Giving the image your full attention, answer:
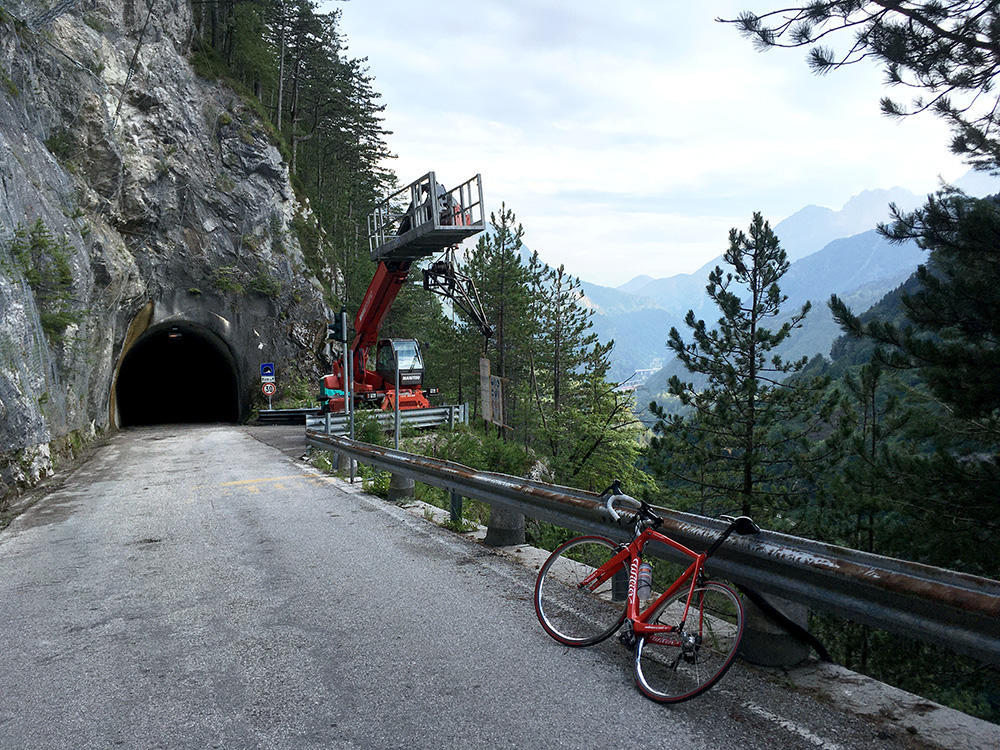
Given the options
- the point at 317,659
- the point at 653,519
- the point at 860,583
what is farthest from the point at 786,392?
the point at 317,659

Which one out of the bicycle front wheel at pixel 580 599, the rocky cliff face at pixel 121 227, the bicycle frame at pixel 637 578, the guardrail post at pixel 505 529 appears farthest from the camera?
the rocky cliff face at pixel 121 227

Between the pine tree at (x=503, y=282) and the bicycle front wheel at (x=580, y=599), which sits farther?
the pine tree at (x=503, y=282)

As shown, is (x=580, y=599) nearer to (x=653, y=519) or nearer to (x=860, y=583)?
(x=653, y=519)

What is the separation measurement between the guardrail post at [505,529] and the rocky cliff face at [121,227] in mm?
8411

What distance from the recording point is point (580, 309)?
4159cm

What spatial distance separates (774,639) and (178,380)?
47.4 meters

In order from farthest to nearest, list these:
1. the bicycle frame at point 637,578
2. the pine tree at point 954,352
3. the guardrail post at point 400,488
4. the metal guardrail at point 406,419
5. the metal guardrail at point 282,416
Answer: the metal guardrail at point 282,416, the metal guardrail at point 406,419, the guardrail post at point 400,488, the pine tree at point 954,352, the bicycle frame at point 637,578

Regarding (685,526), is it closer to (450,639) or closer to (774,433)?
(450,639)

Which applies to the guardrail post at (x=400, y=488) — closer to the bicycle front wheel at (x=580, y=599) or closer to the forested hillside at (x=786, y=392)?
the forested hillside at (x=786, y=392)

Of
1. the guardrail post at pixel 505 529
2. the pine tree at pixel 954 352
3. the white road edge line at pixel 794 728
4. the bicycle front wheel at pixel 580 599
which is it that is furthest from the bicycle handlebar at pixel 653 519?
the pine tree at pixel 954 352

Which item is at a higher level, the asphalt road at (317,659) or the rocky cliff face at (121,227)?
the rocky cliff face at (121,227)

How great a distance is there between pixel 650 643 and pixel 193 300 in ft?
98.6

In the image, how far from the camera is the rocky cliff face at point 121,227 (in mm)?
12984

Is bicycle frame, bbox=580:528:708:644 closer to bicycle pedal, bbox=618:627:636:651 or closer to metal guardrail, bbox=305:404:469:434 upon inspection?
bicycle pedal, bbox=618:627:636:651
